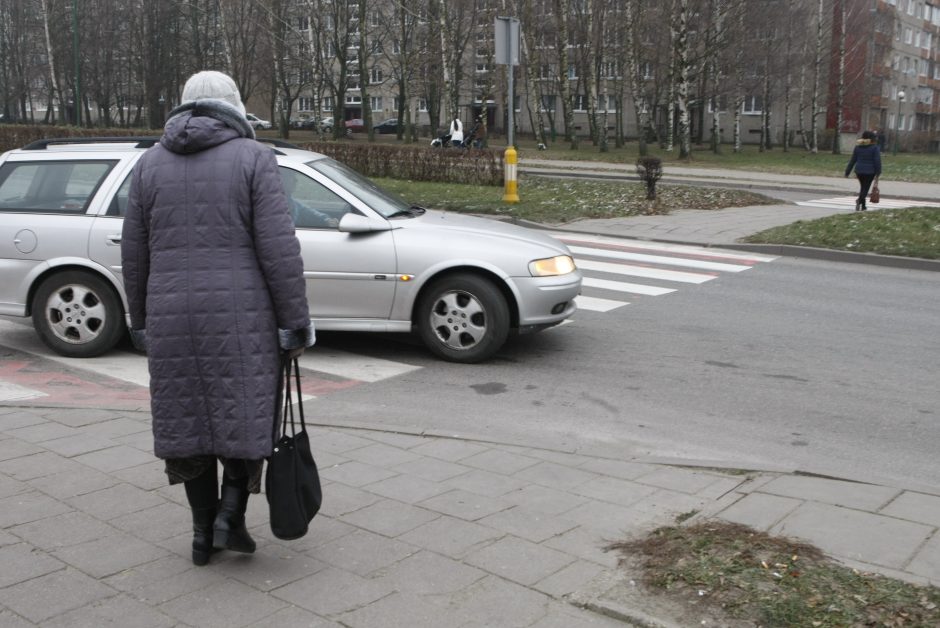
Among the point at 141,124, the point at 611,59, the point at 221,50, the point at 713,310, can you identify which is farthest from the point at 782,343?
the point at 141,124

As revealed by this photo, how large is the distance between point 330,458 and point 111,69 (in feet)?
213

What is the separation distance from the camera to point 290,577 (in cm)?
389

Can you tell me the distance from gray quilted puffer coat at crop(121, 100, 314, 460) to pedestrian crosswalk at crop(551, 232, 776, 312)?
267 inches

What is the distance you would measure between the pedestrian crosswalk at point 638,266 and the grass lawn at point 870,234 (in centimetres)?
100

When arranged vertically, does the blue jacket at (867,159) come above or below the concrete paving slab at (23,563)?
above

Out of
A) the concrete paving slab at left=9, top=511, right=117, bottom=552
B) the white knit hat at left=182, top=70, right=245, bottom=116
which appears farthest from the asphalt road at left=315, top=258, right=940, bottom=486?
the white knit hat at left=182, top=70, right=245, bottom=116

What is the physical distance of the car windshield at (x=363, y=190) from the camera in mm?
8180

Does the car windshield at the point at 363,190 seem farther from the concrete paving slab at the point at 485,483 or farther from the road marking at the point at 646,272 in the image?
the road marking at the point at 646,272

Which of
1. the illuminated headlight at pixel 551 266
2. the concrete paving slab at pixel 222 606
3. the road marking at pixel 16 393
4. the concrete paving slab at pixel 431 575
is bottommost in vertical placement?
the concrete paving slab at pixel 431 575

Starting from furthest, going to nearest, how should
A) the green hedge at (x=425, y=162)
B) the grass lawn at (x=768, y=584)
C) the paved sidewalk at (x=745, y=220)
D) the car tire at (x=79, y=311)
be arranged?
the green hedge at (x=425, y=162), the paved sidewalk at (x=745, y=220), the car tire at (x=79, y=311), the grass lawn at (x=768, y=584)

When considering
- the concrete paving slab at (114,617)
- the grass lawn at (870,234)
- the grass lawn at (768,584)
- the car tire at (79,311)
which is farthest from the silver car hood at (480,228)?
the grass lawn at (870,234)

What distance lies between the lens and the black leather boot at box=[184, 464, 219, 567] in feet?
13.0

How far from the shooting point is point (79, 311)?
8.08m

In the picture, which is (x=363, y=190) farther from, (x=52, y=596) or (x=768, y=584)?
(x=768, y=584)
